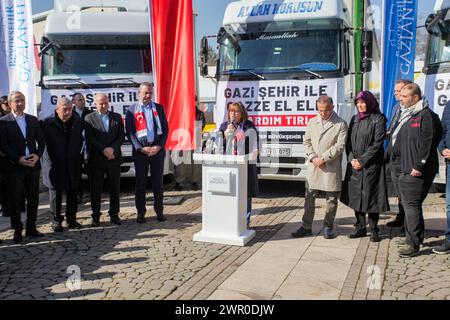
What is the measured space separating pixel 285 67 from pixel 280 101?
1.89 ft

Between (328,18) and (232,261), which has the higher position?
(328,18)

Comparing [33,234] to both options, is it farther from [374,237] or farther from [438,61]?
[438,61]

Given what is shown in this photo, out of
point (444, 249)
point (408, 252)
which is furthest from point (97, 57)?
point (444, 249)

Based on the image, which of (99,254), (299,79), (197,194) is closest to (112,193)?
(99,254)

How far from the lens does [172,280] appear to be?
4.36 metres

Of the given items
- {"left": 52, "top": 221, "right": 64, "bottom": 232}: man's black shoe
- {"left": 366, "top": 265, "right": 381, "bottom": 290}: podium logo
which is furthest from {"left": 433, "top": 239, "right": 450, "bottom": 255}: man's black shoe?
{"left": 52, "top": 221, "right": 64, "bottom": 232}: man's black shoe

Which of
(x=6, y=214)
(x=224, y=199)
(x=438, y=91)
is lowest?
(x=6, y=214)

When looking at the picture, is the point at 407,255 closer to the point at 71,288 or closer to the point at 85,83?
the point at 71,288

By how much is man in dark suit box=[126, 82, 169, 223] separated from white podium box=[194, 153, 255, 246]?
1109 millimetres

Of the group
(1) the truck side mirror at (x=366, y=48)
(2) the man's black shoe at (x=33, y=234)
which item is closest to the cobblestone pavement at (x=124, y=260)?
(2) the man's black shoe at (x=33, y=234)

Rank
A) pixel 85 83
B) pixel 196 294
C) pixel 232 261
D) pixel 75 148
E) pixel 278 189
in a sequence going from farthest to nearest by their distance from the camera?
pixel 278 189 < pixel 85 83 < pixel 75 148 < pixel 232 261 < pixel 196 294

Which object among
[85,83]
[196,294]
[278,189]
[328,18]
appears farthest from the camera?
[278,189]

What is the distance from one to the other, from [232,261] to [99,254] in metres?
1.55

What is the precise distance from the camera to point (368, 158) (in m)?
5.33
